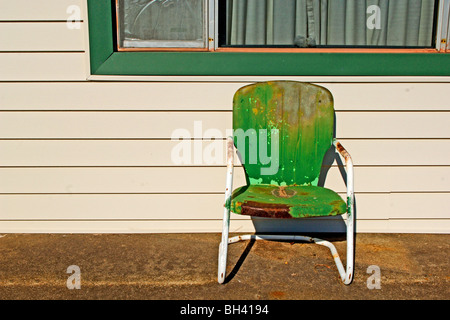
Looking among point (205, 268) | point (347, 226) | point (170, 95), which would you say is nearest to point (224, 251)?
point (205, 268)

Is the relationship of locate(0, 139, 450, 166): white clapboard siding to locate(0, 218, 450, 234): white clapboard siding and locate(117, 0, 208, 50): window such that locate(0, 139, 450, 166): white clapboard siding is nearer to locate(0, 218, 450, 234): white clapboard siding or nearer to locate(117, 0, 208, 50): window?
locate(0, 218, 450, 234): white clapboard siding

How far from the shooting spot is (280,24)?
7.83 ft

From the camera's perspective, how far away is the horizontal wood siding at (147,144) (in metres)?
2.35

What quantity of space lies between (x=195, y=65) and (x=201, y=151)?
508 millimetres

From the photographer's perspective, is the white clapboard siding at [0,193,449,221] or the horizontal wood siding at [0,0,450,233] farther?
the white clapboard siding at [0,193,449,221]

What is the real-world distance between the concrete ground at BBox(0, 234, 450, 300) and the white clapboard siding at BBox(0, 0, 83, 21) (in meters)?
1.30

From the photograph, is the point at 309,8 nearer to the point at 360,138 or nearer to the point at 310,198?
the point at 360,138

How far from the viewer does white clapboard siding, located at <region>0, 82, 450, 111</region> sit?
2363 mm

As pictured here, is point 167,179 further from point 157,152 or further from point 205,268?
point 205,268

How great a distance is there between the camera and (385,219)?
2.51 m

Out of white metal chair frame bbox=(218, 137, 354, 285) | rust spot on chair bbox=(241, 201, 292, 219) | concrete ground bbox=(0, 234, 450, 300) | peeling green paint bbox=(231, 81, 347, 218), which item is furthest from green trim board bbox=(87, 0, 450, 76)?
concrete ground bbox=(0, 234, 450, 300)
